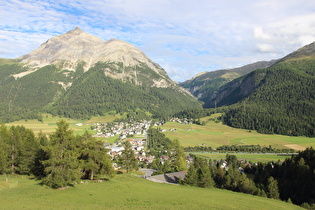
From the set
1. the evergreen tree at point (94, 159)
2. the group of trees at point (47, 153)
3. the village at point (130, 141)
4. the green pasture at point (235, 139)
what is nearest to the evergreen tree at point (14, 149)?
the group of trees at point (47, 153)

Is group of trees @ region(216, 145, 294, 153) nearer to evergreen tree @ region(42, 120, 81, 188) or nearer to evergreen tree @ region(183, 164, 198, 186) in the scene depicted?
evergreen tree @ region(183, 164, 198, 186)

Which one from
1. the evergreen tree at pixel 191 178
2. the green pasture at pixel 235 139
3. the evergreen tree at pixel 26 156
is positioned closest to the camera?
the evergreen tree at pixel 26 156

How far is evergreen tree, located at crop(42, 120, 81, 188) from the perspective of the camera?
120 ft

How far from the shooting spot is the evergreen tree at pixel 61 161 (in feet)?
120

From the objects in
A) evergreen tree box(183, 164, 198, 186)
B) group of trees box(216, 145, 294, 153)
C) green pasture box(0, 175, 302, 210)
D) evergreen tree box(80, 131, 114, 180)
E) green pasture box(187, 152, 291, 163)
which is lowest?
green pasture box(187, 152, 291, 163)

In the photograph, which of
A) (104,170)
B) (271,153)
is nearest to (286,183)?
(104,170)

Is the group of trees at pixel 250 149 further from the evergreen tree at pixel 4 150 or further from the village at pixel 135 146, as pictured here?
the evergreen tree at pixel 4 150

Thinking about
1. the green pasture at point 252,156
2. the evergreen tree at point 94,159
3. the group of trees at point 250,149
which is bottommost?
the green pasture at point 252,156

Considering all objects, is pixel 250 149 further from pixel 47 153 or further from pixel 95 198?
pixel 95 198

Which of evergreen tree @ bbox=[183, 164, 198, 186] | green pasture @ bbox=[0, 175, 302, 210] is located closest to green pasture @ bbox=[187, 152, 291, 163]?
evergreen tree @ bbox=[183, 164, 198, 186]

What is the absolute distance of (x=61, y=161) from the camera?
37000mm

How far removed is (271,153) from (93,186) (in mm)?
125268

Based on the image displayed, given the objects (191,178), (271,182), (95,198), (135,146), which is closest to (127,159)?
(191,178)

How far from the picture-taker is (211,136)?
184750 mm
